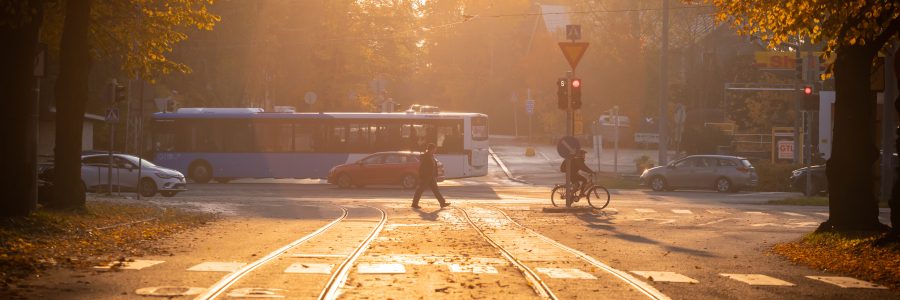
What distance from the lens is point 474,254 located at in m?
17.1

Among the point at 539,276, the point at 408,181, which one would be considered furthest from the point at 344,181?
the point at 539,276

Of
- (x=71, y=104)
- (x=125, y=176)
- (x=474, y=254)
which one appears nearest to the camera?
(x=474, y=254)

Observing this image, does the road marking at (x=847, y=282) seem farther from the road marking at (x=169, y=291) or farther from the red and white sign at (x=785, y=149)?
the red and white sign at (x=785, y=149)

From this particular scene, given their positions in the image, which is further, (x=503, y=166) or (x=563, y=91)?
(x=503, y=166)

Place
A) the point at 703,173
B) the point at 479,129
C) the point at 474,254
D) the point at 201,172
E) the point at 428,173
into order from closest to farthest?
the point at 474,254 → the point at 428,173 → the point at 703,173 → the point at 479,129 → the point at 201,172

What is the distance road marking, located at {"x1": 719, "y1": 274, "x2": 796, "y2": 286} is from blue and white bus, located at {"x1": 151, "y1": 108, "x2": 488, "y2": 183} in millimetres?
33278

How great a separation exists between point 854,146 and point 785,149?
33937 millimetres

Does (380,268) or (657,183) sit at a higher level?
(657,183)

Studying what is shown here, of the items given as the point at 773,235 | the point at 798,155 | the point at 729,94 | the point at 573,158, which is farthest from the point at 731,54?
the point at 773,235

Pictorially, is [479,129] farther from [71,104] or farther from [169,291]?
[169,291]

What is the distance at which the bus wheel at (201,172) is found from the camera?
48031mm

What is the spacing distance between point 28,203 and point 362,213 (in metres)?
11.2

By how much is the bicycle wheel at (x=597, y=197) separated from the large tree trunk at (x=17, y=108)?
15166 mm

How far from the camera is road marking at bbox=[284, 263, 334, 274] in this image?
1393cm
